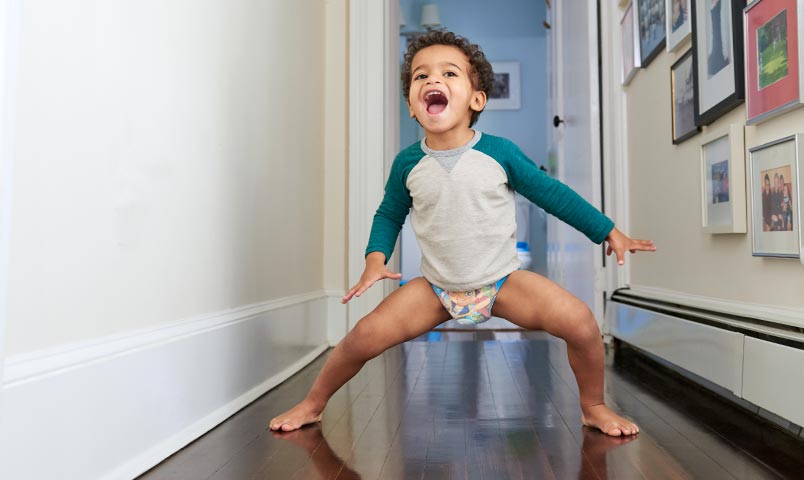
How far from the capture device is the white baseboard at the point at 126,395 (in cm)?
82

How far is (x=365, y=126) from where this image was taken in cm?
280

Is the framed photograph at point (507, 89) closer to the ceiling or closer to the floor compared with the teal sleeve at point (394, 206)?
closer to the ceiling

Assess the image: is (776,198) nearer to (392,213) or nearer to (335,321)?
(392,213)

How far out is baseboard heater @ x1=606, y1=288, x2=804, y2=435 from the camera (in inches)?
47.0

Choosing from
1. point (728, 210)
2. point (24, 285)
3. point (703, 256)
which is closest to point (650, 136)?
point (703, 256)

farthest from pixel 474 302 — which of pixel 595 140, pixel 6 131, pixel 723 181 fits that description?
pixel 595 140

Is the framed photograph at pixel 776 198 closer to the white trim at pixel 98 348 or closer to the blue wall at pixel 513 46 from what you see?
the white trim at pixel 98 348

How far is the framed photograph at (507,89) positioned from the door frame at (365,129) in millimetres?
3752

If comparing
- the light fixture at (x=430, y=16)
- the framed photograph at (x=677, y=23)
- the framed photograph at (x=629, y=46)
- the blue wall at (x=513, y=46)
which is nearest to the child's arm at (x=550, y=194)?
the framed photograph at (x=677, y=23)

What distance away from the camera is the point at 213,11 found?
1.51 metres

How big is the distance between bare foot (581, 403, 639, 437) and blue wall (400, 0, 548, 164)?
5245 millimetres

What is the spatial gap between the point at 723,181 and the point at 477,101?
0.70 m

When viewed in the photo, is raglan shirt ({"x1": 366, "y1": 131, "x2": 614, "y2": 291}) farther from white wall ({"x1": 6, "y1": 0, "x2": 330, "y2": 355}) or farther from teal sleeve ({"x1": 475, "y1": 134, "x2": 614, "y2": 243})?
white wall ({"x1": 6, "y1": 0, "x2": 330, "y2": 355})

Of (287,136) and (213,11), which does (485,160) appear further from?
(287,136)
